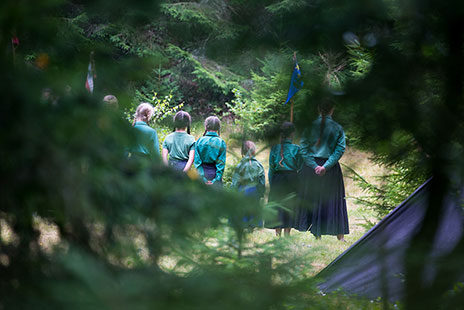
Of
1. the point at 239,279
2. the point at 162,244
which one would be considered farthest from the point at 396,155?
the point at 162,244

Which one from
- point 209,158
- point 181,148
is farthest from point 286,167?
point 181,148

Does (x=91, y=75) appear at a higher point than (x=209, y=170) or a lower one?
higher

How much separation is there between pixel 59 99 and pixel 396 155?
1292 millimetres

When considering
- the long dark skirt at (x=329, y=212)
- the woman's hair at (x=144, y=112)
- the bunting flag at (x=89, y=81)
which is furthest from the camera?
the long dark skirt at (x=329, y=212)

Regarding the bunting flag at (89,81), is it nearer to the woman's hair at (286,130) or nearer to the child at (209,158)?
the woman's hair at (286,130)

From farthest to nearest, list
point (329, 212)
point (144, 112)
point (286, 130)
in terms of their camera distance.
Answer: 1. point (329, 212)
2. point (144, 112)
3. point (286, 130)

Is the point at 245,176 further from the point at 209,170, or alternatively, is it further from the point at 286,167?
the point at 209,170

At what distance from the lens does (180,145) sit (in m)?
5.45

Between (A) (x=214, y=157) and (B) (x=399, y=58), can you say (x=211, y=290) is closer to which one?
(B) (x=399, y=58)

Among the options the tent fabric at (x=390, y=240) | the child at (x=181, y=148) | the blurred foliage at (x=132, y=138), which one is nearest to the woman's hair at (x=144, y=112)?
the child at (x=181, y=148)

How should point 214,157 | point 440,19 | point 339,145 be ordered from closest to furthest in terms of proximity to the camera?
point 440,19, point 339,145, point 214,157

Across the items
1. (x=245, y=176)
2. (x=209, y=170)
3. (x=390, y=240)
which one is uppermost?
(x=245, y=176)

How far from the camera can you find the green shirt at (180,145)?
17.9ft

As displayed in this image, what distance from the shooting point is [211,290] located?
79 cm
